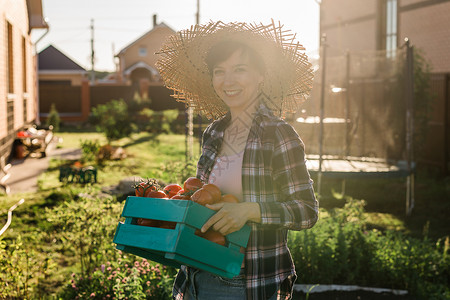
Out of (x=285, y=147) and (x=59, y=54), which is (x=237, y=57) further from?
(x=59, y=54)

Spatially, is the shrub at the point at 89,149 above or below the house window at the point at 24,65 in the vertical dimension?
below

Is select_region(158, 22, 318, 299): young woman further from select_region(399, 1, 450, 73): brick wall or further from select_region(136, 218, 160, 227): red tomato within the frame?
select_region(399, 1, 450, 73): brick wall

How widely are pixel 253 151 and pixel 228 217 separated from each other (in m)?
0.36

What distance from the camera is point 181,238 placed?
192cm

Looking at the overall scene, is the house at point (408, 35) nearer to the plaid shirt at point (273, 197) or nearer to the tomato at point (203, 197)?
the plaid shirt at point (273, 197)

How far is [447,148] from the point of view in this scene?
11297mm

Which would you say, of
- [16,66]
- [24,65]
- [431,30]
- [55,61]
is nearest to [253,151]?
[16,66]

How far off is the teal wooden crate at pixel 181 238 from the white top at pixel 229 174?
268 millimetres

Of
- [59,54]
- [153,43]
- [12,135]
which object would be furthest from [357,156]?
[153,43]

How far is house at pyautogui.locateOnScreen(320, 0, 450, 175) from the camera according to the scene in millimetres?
11344

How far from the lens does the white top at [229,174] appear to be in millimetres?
2297

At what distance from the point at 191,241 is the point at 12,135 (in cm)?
1167

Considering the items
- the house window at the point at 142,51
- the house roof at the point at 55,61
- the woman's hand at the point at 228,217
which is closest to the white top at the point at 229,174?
the woman's hand at the point at 228,217

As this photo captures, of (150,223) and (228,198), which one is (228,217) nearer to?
(228,198)
